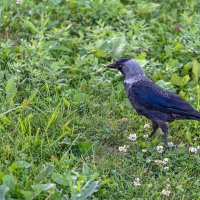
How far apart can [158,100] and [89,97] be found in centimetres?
90

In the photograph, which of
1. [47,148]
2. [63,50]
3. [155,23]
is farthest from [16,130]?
[155,23]

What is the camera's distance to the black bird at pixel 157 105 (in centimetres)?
629

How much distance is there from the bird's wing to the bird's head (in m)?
0.24

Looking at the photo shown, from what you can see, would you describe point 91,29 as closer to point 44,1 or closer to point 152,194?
point 44,1

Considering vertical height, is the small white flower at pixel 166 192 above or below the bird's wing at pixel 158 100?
below

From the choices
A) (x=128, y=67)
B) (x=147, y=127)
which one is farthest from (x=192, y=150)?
(x=128, y=67)

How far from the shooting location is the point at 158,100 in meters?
6.40

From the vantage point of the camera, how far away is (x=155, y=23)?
8.73 metres

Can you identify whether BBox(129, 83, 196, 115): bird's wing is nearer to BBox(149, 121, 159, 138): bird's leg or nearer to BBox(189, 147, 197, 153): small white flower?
BBox(149, 121, 159, 138): bird's leg

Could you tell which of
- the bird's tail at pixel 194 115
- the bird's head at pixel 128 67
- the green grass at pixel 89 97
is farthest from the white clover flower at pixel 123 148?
the bird's head at pixel 128 67

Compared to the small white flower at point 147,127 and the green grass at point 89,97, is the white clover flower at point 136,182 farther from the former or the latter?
the small white flower at point 147,127

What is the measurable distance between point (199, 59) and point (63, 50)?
1.65 meters

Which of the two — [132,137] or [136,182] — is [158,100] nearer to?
[132,137]

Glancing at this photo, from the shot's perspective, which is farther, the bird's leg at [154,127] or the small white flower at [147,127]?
the small white flower at [147,127]
